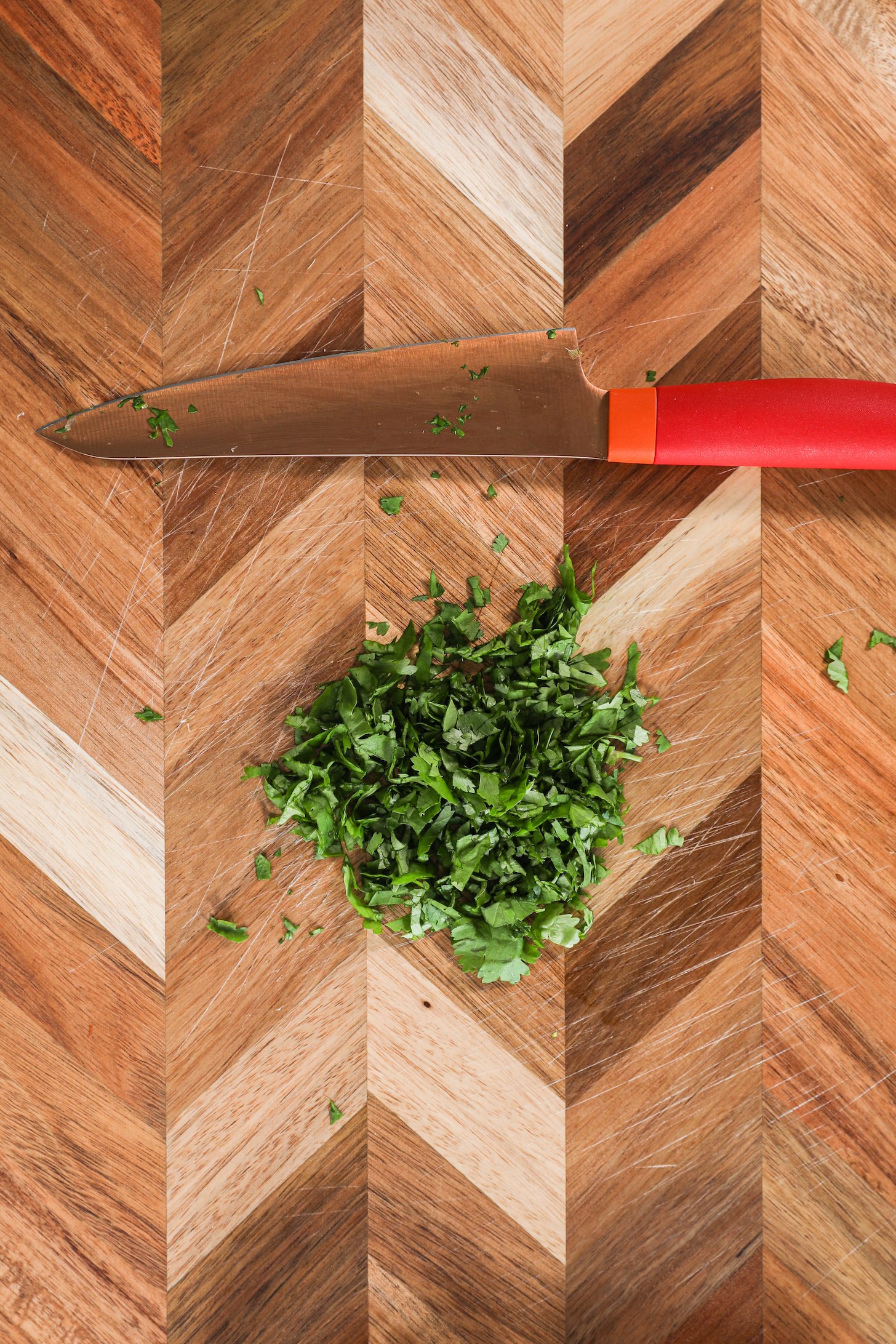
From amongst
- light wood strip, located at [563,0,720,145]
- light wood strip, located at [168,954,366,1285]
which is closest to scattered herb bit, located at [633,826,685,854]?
light wood strip, located at [168,954,366,1285]

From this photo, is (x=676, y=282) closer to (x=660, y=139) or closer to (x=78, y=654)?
(x=660, y=139)

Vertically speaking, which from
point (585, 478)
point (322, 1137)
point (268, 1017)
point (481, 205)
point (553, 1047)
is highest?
point (481, 205)

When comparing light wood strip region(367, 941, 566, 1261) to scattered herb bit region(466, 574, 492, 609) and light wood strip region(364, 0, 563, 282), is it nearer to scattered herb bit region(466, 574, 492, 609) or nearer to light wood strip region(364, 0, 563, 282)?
scattered herb bit region(466, 574, 492, 609)

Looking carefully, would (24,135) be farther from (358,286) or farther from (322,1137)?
(322,1137)

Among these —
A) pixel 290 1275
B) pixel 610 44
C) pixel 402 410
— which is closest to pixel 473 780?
pixel 402 410

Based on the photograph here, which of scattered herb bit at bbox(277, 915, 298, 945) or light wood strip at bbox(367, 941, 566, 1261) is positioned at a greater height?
scattered herb bit at bbox(277, 915, 298, 945)

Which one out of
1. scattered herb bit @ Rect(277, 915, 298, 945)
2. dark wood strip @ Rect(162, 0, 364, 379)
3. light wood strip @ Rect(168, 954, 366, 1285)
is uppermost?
dark wood strip @ Rect(162, 0, 364, 379)

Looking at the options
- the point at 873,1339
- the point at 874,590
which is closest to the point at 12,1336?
the point at 873,1339
